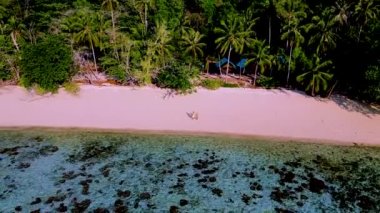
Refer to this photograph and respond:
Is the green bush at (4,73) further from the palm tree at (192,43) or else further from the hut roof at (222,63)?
the hut roof at (222,63)

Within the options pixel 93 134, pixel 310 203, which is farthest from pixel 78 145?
pixel 310 203

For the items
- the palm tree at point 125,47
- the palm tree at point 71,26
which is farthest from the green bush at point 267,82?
the palm tree at point 71,26

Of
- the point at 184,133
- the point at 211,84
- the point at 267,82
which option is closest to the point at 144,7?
the point at 211,84

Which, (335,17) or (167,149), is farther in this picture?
(335,17)

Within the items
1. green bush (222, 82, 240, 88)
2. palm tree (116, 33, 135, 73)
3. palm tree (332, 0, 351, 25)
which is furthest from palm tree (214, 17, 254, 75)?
palm tree (116, 33, 135, 73)

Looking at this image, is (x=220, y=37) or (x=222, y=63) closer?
(x=220, y=37)

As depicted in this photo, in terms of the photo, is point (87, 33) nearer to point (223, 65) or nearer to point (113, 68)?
point (113, 68)

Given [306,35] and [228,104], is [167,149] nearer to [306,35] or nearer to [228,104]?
[228,104]
